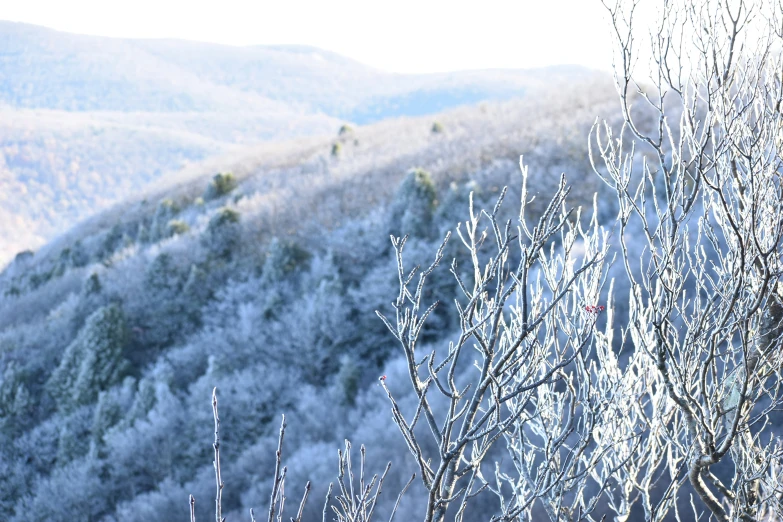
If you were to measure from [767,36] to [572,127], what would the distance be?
27.8 m

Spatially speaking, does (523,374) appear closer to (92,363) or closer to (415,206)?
(415,206)

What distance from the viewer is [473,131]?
126 feet

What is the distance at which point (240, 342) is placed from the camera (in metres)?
21.4

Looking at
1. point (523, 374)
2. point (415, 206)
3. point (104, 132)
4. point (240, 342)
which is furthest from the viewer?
point (104, 132)

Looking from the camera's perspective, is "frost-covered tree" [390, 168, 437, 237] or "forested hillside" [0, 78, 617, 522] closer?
"forested hillside" [0, 78, 617, 522]

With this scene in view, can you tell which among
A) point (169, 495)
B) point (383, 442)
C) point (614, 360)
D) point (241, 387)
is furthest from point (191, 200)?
point (614, 360)

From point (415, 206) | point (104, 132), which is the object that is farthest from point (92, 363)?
point (104, 132)

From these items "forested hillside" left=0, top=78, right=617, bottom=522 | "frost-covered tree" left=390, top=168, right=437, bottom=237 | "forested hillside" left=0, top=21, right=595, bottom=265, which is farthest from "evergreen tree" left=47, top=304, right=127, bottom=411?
"forested hillside" left=0, top=21, right=595, bottom=265

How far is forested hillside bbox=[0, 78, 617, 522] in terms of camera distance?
16.7m

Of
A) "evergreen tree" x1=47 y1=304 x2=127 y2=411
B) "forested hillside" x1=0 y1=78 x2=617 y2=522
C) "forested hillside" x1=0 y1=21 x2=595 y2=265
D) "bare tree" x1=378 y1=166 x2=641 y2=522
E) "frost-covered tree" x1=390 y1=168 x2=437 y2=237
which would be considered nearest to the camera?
"bare tree" x1=378 y1=166 x2=641 y2=522

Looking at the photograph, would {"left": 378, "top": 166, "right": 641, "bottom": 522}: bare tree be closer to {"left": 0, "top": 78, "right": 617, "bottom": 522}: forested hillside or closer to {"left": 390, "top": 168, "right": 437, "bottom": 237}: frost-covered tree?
{"left": 0, "top": 78, "right": 617, "bottom": 522}: forested hillside

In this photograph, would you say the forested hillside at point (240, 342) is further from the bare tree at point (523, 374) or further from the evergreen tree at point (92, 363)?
the bare tree at point (523, 374)

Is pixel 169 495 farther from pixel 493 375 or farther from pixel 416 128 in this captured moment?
pixel 416 128


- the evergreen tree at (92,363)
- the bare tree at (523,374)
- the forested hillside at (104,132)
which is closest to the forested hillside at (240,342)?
the evergreen tree at (92,363)
